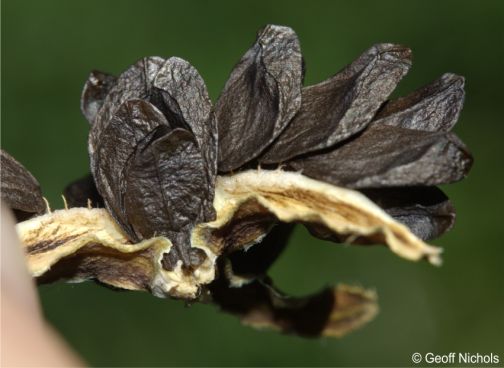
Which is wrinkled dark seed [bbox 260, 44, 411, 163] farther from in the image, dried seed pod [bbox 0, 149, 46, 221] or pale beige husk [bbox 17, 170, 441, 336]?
dried seed pod [bbox 0, 149, 46, 221]

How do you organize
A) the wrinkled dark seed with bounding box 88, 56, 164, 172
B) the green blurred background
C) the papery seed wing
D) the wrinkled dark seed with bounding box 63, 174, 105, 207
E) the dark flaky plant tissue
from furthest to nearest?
the green blurred background → the wrinkled dark seed with bounding box 63, 174, 105, 207 → the wrinkled dark seed with bounding box 88, 56, 164, 172 → the dark flaky plant tissue → the papery seed wing

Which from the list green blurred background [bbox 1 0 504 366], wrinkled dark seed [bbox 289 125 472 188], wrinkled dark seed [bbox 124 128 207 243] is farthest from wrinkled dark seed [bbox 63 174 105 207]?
green blurred background [bbox 1 0 504 366]

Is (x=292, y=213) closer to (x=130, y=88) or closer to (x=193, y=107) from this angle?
(x=193, y=107)

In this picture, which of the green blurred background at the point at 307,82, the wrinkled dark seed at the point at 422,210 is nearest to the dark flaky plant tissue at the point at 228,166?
the wrinkled dark seed at the point at 422,210

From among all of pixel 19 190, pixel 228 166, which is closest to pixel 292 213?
pixel 228 166

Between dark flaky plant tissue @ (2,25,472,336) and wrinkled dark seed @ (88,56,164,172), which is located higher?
wrinkled dark seed @ (88,56,164,172)

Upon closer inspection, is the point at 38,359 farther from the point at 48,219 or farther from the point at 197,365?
the point at 197,365
